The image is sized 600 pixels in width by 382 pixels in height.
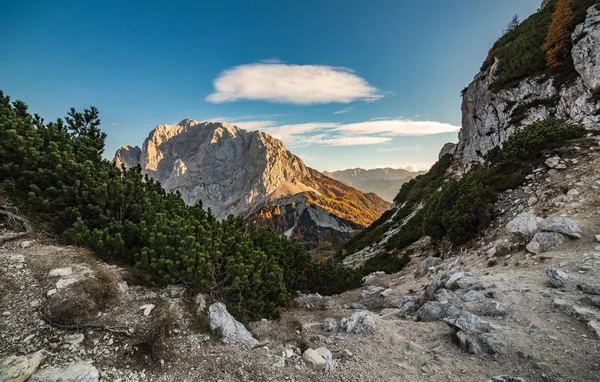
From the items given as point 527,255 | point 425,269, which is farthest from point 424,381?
point 425,269

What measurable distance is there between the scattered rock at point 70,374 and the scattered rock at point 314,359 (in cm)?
424

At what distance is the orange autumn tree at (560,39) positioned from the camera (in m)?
34.5

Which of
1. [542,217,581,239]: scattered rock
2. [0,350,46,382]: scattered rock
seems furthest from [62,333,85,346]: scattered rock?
[542,217,581,239]: scattered rock

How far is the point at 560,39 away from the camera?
35.1 m

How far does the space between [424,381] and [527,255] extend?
867 centimetres

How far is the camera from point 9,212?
8695mm

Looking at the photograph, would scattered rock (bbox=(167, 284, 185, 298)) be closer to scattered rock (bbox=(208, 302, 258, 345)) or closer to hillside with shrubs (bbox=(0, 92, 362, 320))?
hillside with shrubs (bbox=(0, 92, 362, 320))

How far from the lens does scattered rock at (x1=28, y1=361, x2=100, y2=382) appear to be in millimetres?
4691

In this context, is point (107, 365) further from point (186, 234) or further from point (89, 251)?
point (89, 251)

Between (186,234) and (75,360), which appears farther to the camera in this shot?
(186,234)

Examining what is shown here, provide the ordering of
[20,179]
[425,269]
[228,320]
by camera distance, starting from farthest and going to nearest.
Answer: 1. [425,269]
2. [20,179]
3. [228,320]

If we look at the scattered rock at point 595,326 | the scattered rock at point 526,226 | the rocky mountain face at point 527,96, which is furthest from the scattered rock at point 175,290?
the rocky mountain face at point 527,96

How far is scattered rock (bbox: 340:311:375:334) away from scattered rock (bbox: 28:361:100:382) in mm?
6373

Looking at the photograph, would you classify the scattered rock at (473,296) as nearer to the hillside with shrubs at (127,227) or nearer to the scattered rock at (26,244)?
the hillside with shrubs at (127,227)
